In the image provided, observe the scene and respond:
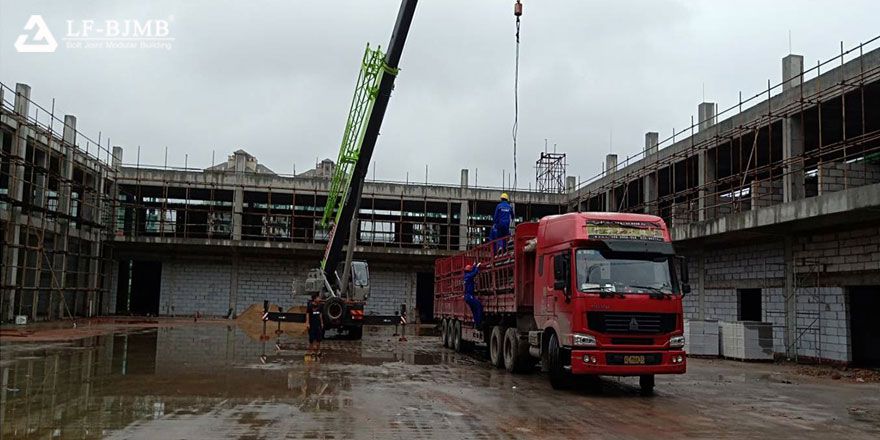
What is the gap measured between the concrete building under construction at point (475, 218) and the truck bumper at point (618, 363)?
6.97 metres

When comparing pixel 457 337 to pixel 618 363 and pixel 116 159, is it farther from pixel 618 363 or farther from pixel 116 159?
pixel 116 159

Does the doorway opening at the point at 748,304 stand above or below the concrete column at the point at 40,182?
below

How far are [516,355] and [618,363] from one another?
11.9 ft

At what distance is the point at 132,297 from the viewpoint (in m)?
44.3

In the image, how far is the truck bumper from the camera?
1154 cm

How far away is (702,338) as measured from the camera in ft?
68.9

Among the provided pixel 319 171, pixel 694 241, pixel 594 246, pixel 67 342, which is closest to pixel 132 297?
pixel 319 171

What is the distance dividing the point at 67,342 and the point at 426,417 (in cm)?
1552

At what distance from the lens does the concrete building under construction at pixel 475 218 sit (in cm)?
1855

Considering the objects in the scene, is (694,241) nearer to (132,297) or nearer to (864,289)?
(864,289)

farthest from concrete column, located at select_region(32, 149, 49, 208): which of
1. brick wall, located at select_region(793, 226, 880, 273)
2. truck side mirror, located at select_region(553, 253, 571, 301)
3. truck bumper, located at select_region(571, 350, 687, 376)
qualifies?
brick wall, located at select_region(793, 226, 880, 273)

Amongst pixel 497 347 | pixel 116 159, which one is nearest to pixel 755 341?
pixel 497 347

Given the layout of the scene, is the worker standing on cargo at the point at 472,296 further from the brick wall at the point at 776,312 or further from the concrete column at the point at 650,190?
the concrete column at the point at 650,190

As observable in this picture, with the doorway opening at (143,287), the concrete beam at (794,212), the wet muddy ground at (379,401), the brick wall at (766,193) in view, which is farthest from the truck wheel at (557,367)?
the doorway opening at (143,287)
